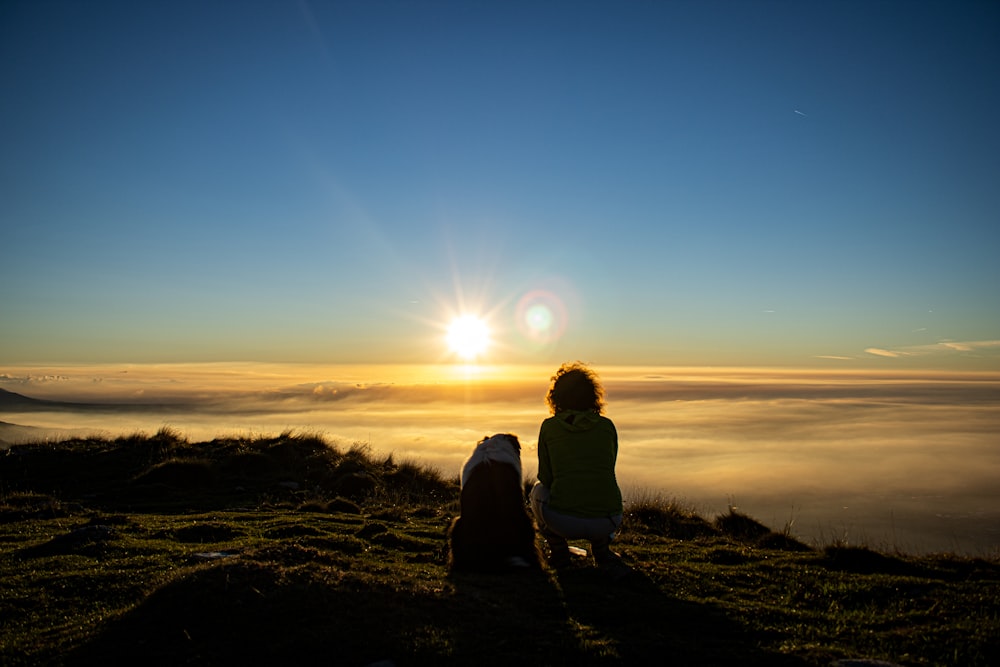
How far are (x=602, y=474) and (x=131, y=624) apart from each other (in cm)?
501

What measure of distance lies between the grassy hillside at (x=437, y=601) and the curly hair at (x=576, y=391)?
6.80ft

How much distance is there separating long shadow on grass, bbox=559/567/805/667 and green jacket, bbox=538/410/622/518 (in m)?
0.87

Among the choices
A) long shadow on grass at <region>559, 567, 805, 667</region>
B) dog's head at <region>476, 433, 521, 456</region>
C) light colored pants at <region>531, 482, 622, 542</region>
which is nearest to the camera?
long shadow on grass at <region>559, 567, 805, 667</region>

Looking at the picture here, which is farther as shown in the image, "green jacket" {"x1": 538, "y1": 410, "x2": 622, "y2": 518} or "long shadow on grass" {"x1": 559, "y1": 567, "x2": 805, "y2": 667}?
"green jacket" {"x1": 538, "y1": 410, "x2": 622, "y2": 518}

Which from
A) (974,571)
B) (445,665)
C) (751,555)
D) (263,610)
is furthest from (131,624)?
(974,571)

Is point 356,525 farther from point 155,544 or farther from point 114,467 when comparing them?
point 114,467

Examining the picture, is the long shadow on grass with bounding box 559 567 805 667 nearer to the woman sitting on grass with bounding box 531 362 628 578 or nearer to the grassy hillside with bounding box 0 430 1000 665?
the grassy hillside with bounding box 0 430 1000 665

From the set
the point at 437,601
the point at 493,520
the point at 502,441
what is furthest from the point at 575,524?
the point at 437,601

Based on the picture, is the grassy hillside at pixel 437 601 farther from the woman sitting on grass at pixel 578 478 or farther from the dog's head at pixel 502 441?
the dog's head at pixel 502 441

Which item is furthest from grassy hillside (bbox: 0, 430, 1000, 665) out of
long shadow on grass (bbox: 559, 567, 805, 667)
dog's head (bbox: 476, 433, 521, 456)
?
dog's head (bbox: 476, 433, 521, 456)

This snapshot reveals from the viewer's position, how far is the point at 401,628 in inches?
200

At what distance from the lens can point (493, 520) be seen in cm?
749

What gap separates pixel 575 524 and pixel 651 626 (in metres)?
1.90

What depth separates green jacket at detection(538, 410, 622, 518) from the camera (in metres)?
7.35
